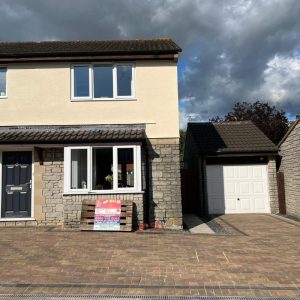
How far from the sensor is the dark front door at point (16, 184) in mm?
12555

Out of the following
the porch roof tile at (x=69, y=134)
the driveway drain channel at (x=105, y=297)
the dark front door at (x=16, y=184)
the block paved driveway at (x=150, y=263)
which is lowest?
the driveway drain channel at (x=105, y=297)

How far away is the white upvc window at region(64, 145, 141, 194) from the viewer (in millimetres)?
12027

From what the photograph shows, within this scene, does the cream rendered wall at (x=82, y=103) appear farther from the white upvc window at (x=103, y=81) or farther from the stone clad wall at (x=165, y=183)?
the stone clad wall at (x=165, y=183)

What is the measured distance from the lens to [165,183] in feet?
40.8

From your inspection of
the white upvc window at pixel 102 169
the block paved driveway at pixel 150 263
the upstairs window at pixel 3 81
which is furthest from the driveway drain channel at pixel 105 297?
the upstairs window at pixel 3 81

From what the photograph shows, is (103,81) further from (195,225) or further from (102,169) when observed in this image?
(195,225)

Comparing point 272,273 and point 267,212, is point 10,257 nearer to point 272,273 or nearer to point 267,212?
point 272,273

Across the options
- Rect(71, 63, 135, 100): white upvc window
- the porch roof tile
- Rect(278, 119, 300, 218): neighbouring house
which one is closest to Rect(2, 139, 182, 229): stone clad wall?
the porch roof tile

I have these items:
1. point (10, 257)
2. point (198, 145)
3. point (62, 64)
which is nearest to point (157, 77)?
point (62, 64)

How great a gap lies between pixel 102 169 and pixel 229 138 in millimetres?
7331

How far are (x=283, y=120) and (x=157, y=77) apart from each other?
2063cm

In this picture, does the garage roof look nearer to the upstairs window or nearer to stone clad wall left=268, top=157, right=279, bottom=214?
stone clad wall left=268, top=157, right=279, bottom=214

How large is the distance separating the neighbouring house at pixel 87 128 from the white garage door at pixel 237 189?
14.1 ft

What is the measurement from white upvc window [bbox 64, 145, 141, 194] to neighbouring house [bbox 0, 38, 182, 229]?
0.03 metres
